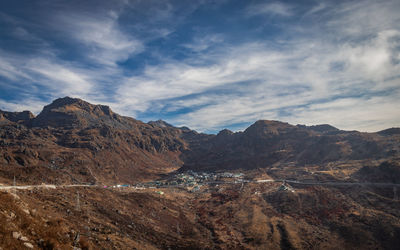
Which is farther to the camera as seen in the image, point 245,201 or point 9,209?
point 245,201

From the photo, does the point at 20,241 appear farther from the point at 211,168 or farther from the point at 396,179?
the point at 211,168

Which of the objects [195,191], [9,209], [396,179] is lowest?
[195,191]

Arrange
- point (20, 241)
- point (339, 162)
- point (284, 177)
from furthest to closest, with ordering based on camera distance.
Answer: point (339, 162) → point (284, 177) → point (20, 241)

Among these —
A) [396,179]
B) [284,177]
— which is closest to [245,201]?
[284,177]

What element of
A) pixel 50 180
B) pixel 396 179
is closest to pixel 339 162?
pixel 396 179

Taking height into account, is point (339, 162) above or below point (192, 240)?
above

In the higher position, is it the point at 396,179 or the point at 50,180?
the point at 50,180

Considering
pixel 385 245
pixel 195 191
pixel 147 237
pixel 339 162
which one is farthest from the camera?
pixel 339 162

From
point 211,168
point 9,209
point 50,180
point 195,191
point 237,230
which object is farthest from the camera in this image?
point 211,168

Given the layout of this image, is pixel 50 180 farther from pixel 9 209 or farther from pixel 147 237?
pixel 9 209

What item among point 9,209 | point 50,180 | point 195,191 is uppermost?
point 9,209
